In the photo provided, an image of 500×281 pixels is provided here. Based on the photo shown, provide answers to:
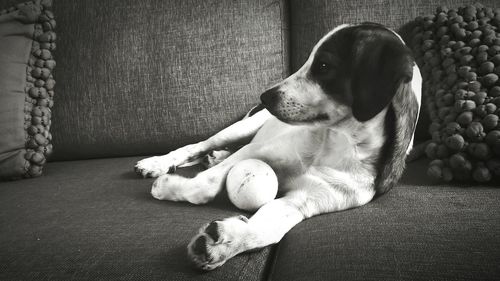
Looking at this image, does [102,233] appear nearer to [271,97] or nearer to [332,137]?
[271,97]

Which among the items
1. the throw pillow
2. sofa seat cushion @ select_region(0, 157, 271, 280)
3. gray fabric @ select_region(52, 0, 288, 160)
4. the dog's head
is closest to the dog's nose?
the dog's head

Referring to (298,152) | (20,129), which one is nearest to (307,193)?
(298,152)

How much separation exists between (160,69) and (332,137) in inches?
37.0

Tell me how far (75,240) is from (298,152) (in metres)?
0.67

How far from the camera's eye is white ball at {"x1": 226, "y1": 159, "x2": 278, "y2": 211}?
3.46ft

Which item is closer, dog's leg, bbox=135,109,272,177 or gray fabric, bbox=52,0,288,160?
dog's leg, bbox=135,109,272,177

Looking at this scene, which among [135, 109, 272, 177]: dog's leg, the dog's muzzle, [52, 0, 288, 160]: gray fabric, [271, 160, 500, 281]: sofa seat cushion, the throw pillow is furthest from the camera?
[52, 0, 288, 160]: gray fabric

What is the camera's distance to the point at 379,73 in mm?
992

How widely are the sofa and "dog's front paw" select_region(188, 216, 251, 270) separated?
0.02 metres

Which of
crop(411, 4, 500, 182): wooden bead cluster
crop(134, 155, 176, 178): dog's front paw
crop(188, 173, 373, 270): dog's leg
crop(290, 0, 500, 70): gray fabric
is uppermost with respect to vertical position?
crop(290, 0, 500, 70): gray fabric

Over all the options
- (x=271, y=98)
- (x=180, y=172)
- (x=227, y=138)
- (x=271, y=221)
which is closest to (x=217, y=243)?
(x=271, y=221)

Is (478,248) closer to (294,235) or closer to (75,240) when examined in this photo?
(294,235)

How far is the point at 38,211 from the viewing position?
3.70ft

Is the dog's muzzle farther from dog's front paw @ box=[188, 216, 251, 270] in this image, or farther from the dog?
dog's front paw @ box=[188, 216, 251, 270]
